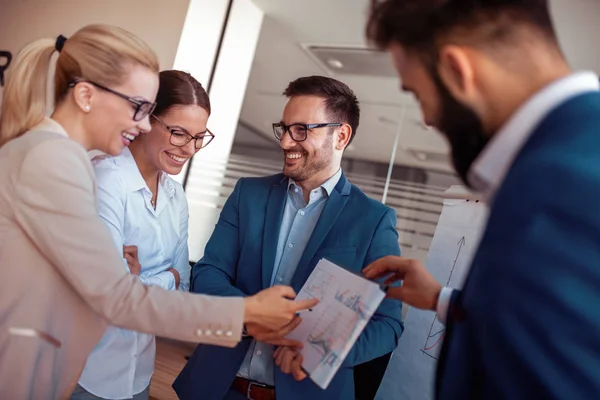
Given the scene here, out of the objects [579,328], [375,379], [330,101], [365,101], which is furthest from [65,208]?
[365,101]

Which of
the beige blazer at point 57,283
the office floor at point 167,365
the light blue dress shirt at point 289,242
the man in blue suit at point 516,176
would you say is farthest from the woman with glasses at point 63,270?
the office floor at point 167,365

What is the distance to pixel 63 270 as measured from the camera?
1113 mm

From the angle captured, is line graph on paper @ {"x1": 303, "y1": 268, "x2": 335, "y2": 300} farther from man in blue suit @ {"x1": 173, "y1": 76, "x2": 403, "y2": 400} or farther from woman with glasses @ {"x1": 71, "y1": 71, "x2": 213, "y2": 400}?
woman with glasses @ {"x1": 71, "y1": 71, "x2": 213, "y2": 400}

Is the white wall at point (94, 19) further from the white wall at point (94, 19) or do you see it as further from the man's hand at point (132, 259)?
the man's hand at point (132, 259)

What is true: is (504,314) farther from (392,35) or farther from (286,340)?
(286,340)

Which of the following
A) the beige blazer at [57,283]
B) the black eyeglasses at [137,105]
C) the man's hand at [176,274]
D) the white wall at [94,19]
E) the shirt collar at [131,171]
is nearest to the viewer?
the beige blazer at [57,283]

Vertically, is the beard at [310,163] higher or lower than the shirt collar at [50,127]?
higher

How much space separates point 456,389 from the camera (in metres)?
0.78

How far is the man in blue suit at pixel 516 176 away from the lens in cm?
61

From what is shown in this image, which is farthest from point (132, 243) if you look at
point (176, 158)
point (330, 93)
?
point (330, 93)

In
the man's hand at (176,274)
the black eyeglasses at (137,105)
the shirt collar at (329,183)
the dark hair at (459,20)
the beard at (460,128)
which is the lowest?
the man's hand at (176,274)

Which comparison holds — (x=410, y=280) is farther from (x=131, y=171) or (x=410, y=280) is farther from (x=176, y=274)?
(x=131, y=171)

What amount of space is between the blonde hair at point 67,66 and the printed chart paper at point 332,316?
76 cm

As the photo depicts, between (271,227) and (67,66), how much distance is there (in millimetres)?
781
